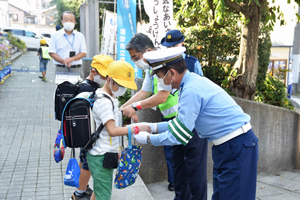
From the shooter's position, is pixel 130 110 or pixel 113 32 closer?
pixel 130 110

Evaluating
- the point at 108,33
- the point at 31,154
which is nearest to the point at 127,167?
the point at 31,154

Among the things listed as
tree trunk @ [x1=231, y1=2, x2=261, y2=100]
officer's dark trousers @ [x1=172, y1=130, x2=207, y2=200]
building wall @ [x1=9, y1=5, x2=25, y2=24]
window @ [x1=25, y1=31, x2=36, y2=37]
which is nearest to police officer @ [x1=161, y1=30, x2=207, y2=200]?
officer's dark trousers @ [x1=172, y1=130, x2=207, y2=200]

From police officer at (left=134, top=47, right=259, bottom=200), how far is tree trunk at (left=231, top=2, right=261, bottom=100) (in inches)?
184

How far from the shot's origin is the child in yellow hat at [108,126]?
261cm

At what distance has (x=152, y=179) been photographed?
4422 millimetres

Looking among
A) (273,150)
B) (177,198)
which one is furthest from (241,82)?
(177,198)

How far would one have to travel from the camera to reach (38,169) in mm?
4574

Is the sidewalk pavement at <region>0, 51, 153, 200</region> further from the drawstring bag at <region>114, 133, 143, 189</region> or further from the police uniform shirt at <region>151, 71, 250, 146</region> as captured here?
the police uniform shirt at <region>151, 71, 250, 146</region>

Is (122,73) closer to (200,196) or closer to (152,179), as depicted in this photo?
(200,196)

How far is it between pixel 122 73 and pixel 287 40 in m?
18.9

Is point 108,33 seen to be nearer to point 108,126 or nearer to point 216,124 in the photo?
point 108,126

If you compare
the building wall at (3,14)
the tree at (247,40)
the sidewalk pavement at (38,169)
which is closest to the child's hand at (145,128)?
the sidewalk pavement at (38,169)

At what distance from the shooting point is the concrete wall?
4.36 m

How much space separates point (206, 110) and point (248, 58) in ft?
16.0
